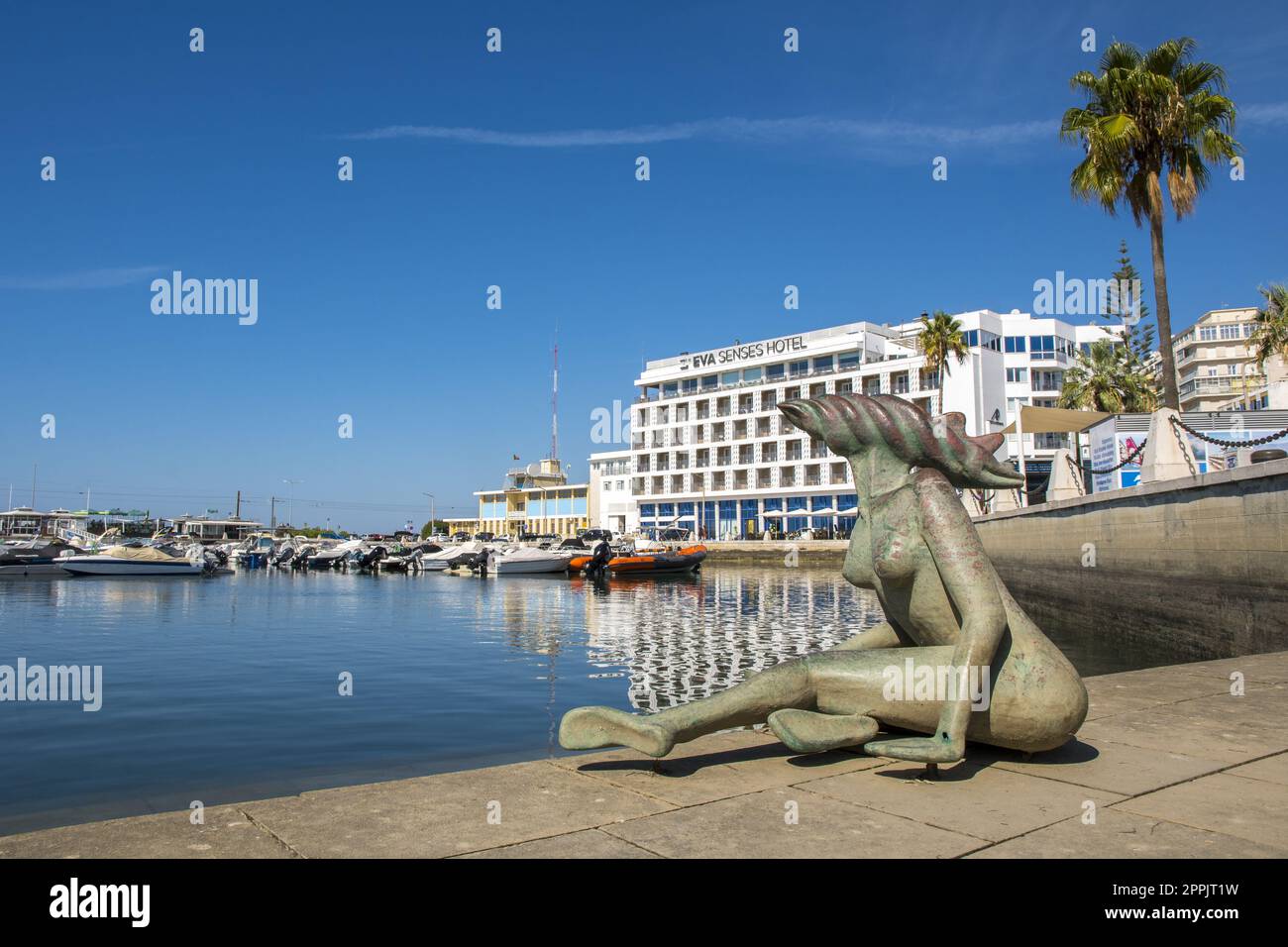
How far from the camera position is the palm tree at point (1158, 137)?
898 inches

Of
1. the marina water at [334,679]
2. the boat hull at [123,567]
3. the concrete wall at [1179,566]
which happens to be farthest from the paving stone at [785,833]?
the boat hull at [123,567]

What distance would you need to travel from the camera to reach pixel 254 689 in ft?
41.0

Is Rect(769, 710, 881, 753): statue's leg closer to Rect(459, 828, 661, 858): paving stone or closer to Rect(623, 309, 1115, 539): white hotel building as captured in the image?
Rect(459, 828, 661, 858): paving stone

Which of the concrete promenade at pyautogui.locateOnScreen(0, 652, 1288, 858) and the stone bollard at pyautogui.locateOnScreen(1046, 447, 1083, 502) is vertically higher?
the stone bollard at pyautogui.locateOnScreen(1046, 447, 1083, 502)

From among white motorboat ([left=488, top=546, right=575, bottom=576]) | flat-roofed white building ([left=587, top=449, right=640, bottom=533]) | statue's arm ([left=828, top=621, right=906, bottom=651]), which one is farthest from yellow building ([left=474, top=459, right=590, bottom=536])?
statue's arm ([left=828, top=621, right=906, bottom=651])

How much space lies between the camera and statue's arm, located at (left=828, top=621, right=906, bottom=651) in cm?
481

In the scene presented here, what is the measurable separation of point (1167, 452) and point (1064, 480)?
7.85 meters

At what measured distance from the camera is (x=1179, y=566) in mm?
14273

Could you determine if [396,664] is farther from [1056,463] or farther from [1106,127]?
→ [1106,127]

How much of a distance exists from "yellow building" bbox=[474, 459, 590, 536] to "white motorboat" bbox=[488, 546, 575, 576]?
46.2 metres

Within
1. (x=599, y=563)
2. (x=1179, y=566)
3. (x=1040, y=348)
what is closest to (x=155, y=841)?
(x=1179, y=566)

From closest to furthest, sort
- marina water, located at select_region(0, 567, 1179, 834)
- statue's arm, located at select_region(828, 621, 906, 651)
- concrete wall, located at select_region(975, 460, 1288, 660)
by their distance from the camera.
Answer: statue's arm, located at select_region(828, 621, 906, 651), marina water, located at select_region(0, 567, 1179, 834), concrete wall, located at select_region(975, 460, 1288, 660)
